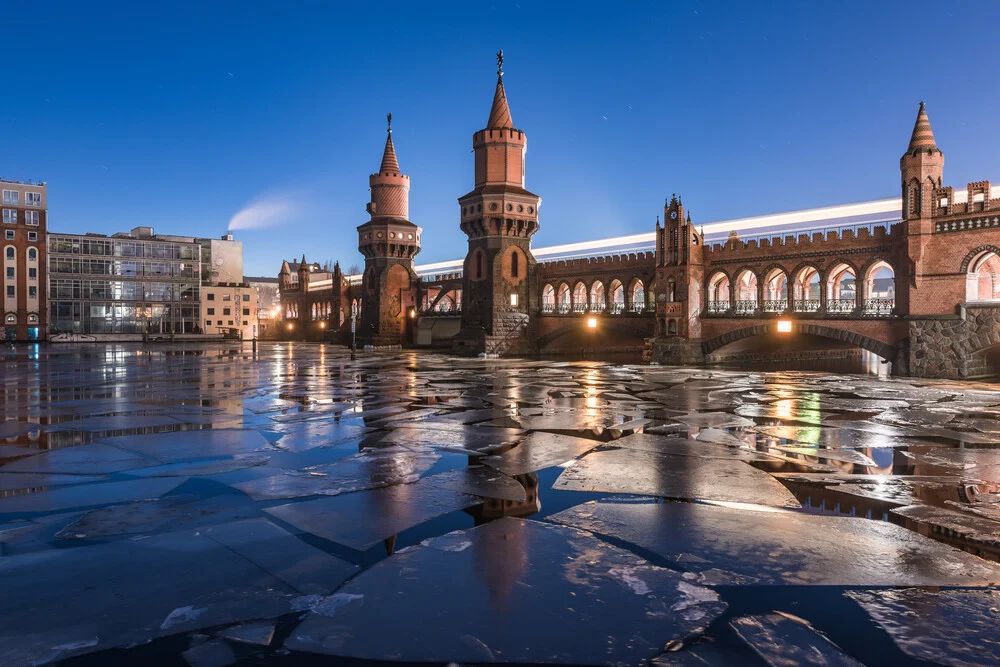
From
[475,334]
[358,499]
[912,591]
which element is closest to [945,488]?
[912,591]

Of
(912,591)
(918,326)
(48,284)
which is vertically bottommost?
(912,591)

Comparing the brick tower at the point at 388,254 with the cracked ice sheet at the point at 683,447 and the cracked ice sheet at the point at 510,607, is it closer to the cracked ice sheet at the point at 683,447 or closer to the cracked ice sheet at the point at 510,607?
the cracked ice sheet at the point at 683,447

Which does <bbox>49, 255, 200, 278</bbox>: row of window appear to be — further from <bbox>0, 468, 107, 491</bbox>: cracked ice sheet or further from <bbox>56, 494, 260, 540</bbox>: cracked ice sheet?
<bbox>56, 494, 260, 540</bbox>: cracked ice sheet

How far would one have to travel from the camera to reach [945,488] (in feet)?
21.2

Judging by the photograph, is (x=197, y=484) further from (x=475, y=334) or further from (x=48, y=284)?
(x=48, y=284)

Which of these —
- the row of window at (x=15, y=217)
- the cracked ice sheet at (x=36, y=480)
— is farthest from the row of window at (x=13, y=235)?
the cracked ice sheet at (x=36, y=480)

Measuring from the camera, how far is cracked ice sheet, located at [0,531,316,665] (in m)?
3.29

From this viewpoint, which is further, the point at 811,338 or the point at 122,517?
the point at 811,338

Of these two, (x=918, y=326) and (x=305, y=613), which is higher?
(x=918, y=326)

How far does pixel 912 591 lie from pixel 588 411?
27.3 feet

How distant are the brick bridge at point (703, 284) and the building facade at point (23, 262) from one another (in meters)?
41.9

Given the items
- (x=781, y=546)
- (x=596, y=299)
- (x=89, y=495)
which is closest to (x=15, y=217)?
(x=596, y=299)

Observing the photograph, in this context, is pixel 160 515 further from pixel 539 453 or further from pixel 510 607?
pixel 539 453

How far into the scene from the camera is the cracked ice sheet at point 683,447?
800 cm
